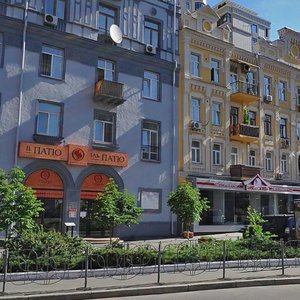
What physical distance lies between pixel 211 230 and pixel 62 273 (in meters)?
18.6

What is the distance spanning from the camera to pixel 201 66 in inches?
1186

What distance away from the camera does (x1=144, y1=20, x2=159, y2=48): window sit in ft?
90.7

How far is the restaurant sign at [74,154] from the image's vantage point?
72.4 ft

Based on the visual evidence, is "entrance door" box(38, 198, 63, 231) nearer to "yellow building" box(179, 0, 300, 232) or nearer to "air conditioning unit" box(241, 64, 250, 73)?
"yellow building" box(179, 0, 300, 232)

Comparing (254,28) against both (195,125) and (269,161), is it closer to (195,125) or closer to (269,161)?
(269,161)

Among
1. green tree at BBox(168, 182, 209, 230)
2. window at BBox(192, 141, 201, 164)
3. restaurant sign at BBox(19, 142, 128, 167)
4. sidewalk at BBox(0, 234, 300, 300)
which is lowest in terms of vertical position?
sidewalk at BBox(0, 234, 300, 300)

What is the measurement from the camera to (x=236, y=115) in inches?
1264

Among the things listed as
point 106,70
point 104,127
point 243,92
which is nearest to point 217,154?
point 243,92

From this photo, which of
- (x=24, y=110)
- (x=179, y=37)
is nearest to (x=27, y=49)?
(x=24, y=110)

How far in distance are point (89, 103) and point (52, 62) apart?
2.95 meters

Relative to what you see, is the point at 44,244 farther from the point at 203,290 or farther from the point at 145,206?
the point at 145,206

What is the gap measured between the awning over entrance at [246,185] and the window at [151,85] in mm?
5896

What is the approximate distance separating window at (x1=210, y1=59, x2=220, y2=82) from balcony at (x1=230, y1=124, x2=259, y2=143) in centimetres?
355

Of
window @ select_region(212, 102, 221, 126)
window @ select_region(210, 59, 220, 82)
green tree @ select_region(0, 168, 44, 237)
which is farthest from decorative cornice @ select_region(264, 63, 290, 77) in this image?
green tree @ select_region(0, 168, 44, 237)
